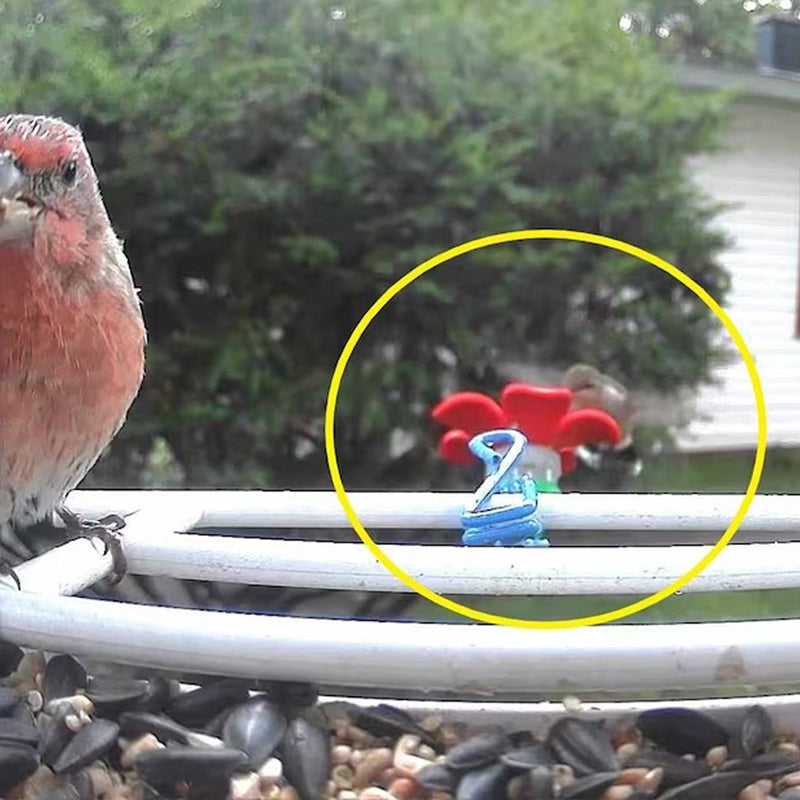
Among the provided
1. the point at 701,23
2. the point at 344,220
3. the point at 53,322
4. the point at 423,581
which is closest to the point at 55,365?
the point at 53,322

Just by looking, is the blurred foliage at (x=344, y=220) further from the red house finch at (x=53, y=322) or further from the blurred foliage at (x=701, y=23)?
the red house finch at (x=53, y=322)

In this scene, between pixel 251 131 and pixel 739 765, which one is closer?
pixel 739 765

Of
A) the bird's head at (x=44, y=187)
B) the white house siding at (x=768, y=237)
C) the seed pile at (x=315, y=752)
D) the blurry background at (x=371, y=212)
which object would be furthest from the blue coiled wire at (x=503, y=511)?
the white house siding at (x=768, y=237)

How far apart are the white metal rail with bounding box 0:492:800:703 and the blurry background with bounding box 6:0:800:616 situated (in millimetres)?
1458

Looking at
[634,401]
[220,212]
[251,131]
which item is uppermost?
[251,131]

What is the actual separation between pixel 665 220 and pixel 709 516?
2.12m

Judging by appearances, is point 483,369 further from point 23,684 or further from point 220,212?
point 23,684

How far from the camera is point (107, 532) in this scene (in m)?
0.79

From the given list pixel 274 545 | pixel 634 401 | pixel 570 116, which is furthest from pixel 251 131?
pixel 274 545

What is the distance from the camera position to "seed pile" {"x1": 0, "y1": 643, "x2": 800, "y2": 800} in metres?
0.55

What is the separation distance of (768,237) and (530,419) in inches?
134

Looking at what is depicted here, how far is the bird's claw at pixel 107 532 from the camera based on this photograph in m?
0.74

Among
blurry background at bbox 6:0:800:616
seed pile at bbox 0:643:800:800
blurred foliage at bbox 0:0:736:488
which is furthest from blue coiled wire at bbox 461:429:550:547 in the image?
blurred foliage at bbox 0:0:736:488

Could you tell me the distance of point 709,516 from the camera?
0.88 m
